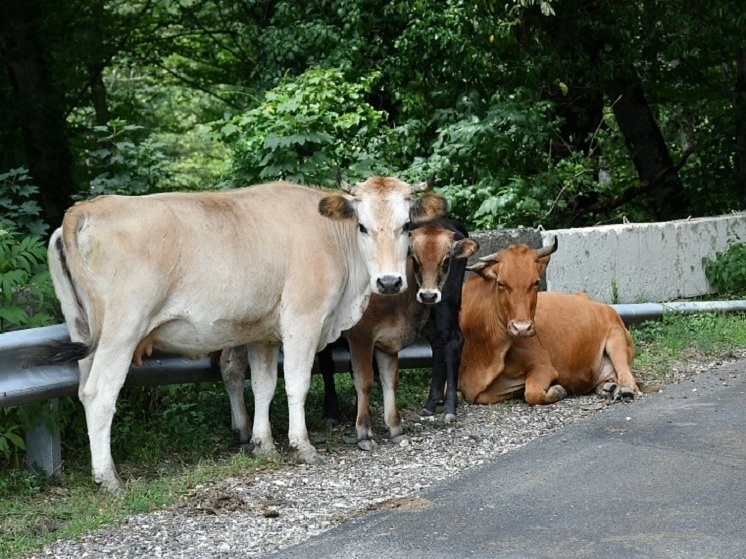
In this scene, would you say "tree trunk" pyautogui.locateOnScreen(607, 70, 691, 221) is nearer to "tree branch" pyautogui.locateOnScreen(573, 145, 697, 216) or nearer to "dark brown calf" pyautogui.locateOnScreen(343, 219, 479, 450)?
"tree branch" pyautogui.locateOnScreen(573, 145, 697, 216)

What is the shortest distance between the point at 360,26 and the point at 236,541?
1176 centimetres

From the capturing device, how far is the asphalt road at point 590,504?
599 cm

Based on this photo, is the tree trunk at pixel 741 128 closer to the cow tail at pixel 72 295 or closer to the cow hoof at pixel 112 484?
the cow tail at pixel 72 295

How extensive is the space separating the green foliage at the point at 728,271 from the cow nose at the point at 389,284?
727 centimetres

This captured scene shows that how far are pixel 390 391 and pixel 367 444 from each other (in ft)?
2.07

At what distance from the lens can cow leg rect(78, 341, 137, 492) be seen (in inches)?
302

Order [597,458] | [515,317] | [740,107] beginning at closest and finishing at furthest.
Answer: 1. [597,458]
2. [515,317]
3. [740,107]

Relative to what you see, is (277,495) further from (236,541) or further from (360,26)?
(360,26)

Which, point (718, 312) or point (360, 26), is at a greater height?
point (360, 26)

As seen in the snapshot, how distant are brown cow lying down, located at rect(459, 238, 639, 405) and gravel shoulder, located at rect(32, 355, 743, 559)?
675 millimetres

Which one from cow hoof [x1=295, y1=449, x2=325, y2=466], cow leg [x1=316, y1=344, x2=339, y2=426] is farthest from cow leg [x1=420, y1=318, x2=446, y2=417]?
cow hoof [x1=295, y1=449, x2=325, y2=466]

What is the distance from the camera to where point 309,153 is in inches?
450

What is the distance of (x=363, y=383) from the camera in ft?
30.4

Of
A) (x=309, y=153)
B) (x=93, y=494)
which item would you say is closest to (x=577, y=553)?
(x=93, y=494)
